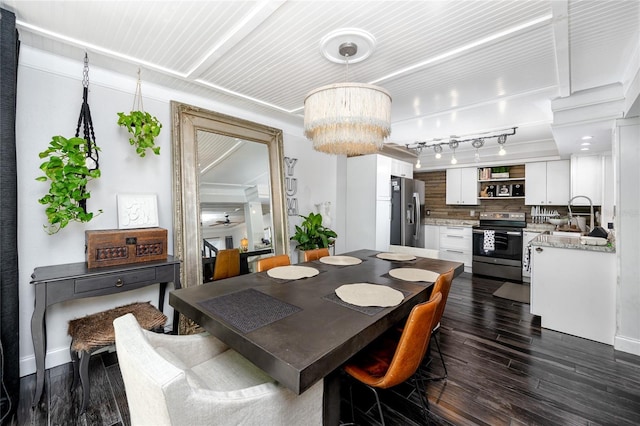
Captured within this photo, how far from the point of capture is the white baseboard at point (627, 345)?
2.46 meters

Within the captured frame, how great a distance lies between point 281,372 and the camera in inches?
36.7

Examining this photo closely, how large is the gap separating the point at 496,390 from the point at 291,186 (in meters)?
3.09

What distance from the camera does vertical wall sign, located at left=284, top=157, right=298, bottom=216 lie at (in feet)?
12.8

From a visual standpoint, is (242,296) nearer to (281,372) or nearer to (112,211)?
(281,372)

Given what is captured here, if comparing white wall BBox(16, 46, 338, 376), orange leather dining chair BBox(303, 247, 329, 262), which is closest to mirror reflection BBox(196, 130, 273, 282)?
white wall BBox(16, 46, 338, 376)

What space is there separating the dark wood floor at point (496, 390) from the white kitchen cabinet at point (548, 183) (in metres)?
2.92

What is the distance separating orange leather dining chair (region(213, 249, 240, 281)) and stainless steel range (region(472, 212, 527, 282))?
4.39 meters

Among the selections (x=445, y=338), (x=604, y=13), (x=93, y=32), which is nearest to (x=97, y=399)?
(x=93, y=32)

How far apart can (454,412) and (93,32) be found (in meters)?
3.50

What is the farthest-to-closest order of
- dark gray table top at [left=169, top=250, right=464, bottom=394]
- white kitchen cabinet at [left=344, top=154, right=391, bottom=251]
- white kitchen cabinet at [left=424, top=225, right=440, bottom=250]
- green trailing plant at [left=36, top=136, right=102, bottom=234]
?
white kitchen cabinet at [left=424, top=225, right=440, bottom=250]
white kitchen cabinet at [left=344, top=154, right=391, bottom=251]
green trailing plant at [left=36, top=136, right=102, bottom=234]
dark gray table top at [left=169, top=250, right=464, bottom=394]

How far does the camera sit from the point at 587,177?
425cm

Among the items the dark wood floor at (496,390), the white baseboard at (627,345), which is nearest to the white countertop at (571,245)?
the white baseboard at (627,345)

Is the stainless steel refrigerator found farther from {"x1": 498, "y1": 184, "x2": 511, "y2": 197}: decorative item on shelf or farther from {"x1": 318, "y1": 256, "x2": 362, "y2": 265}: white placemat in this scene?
{"x1": 318, "y1": 256, "x2": 362, "y2": 265}: white placemat

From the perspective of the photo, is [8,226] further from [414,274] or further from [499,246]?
[499,246]
